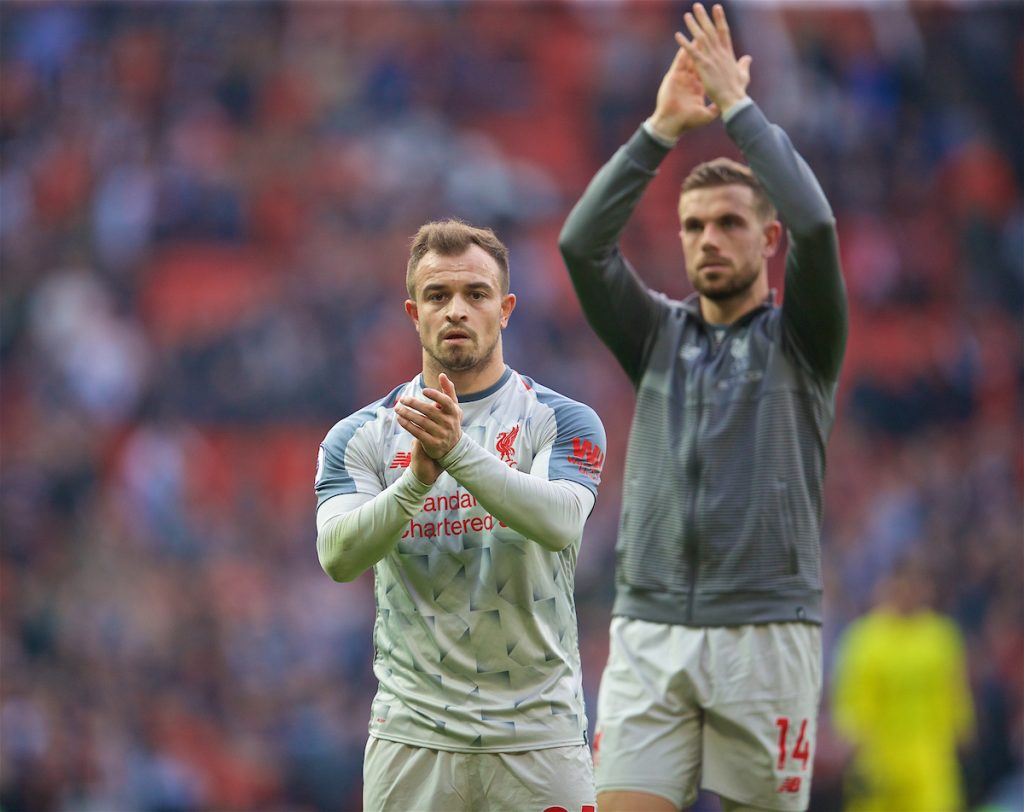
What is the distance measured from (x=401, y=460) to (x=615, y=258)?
160cm

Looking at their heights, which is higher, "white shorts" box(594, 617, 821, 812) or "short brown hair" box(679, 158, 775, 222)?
"short brown hair" box(679, 158, 775, 222)

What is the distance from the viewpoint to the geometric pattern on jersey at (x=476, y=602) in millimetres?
4363

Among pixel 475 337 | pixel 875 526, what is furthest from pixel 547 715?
pixel 875 526

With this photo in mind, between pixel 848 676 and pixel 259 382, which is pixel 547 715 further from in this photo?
pixel 259 382

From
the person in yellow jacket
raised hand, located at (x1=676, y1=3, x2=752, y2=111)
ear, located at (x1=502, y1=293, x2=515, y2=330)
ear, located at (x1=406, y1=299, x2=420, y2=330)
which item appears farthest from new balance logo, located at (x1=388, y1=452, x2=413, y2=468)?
the person in yellow jacket

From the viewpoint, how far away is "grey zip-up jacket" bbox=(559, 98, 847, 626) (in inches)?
211

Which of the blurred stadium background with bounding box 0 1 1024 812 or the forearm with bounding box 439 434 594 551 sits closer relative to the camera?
the forearm with bounding box 439 434 594 551

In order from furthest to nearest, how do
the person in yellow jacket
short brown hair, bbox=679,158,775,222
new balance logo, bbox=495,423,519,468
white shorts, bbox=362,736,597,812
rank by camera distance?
the person in yellow jacket
short brown hair, bbox=679,158,775,222
new balance logo, bbox=495,423,519,468
white shorts, bbox=362,736,597,812

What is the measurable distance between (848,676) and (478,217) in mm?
7605

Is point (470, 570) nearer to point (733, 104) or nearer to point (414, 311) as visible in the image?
point (414, 311)

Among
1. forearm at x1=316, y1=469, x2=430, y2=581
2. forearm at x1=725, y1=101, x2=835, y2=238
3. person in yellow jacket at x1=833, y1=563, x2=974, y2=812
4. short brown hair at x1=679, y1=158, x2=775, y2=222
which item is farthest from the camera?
person in yellow jacket at x1=833, y1=563, x2=974, y2=812

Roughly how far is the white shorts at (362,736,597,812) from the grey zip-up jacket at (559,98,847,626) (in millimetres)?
1178

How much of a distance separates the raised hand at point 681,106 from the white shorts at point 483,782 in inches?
91.2

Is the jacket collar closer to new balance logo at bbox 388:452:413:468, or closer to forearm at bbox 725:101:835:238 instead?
forearm at bbox 725:101:835:238
